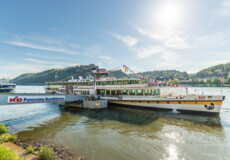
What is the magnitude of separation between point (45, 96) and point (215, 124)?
24304 mm

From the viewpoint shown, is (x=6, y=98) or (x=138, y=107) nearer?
(x=6, y=98)

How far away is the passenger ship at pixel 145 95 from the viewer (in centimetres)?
1855

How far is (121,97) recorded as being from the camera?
24.6 meters

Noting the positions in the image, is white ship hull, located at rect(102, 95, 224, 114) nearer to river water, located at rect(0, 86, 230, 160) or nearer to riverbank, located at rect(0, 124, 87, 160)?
river water, located at rect(0, 86, 230, 160)

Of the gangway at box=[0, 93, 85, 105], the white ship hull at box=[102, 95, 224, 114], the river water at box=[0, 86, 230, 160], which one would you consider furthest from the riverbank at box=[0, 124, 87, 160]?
the white ship hull at box=[102, 95, 224, 114]

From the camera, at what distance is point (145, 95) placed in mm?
23047

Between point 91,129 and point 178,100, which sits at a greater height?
point 178,100

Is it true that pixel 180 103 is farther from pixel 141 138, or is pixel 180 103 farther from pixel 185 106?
pixel 141 138

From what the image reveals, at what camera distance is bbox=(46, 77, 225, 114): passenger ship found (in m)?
18.5

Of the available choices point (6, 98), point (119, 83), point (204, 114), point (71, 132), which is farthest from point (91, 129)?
point (204, 114)

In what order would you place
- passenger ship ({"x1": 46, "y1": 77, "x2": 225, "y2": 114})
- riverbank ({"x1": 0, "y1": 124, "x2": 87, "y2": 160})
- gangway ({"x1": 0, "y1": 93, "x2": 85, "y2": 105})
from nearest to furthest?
riverbank ({"x1": 0, "y1": 124, "x2": 87, "y2": 160}) < gangway ({"x1": 0, "y1": 93, "x2": 85, "y2": 105}) < passenger ship ({"x1": 46, "y1": 77, "x2": 225, "y2": 114})

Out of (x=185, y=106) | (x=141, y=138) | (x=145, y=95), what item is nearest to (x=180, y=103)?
(x=185, y=106)

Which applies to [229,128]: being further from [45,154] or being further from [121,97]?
[45,154]

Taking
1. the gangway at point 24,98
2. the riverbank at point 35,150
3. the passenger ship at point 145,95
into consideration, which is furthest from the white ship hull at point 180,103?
the riverbank at point 35,150
